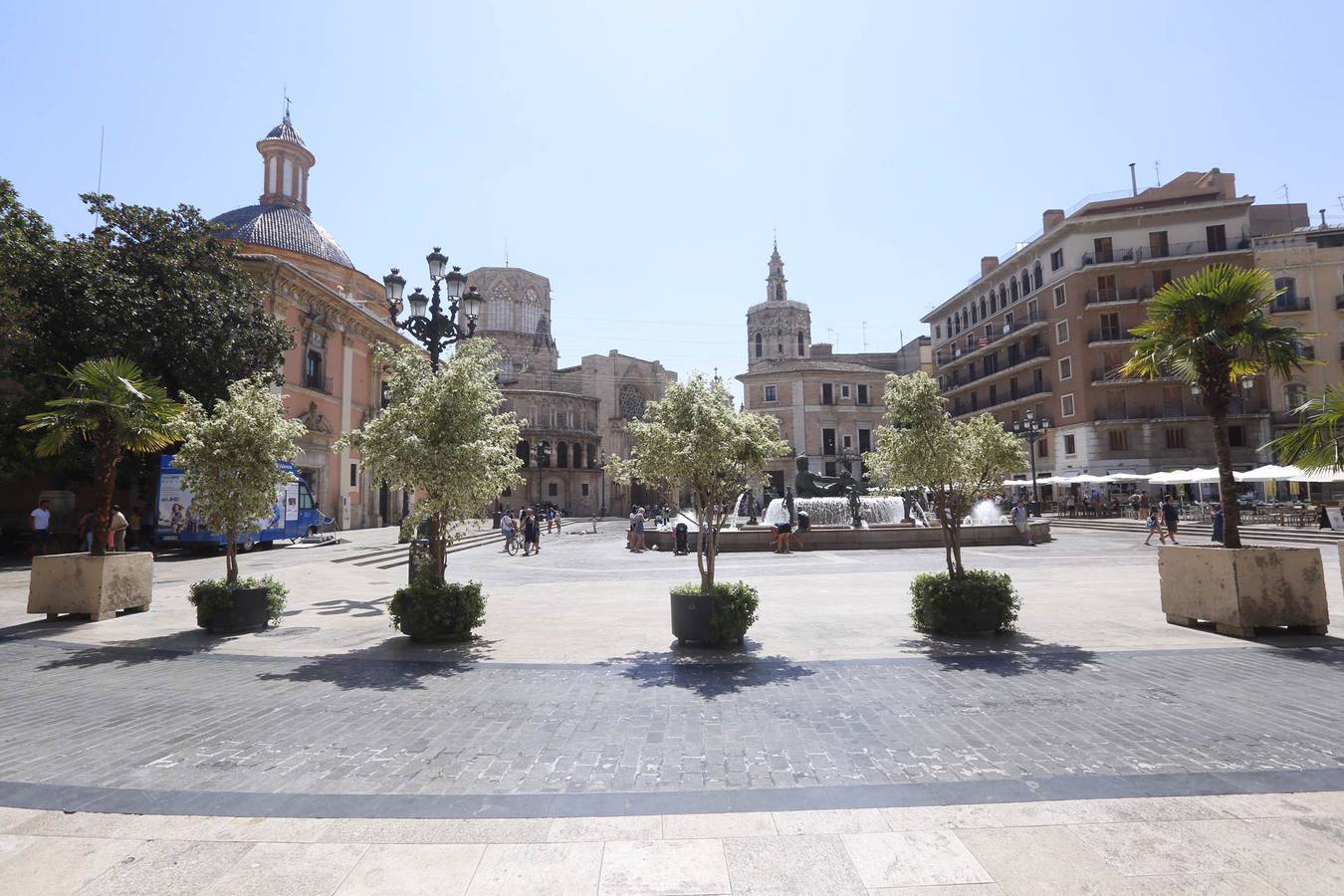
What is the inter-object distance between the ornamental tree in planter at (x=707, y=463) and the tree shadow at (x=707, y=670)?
0.32m

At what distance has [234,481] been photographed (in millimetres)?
8211

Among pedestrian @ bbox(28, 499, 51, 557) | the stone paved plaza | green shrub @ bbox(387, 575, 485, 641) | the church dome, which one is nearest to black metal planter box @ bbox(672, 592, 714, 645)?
the stone paved plaza

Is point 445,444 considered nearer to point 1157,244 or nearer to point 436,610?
point 436,610

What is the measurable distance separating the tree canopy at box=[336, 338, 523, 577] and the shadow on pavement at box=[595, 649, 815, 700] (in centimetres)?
246

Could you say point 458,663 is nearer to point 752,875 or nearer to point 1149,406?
point 752,875

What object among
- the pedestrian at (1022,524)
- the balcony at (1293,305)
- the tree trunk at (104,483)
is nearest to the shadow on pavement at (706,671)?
the tree trunk at (104,483)

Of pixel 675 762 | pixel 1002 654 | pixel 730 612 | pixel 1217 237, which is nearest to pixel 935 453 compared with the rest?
pixel 1002 654

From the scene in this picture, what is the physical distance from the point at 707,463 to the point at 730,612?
1605mm

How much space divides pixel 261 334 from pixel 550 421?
37892 millimetres

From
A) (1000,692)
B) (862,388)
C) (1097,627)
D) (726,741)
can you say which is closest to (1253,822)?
(1000,692)

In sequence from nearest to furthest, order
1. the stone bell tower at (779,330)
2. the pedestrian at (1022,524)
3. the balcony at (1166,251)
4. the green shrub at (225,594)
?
the green shrub at (225,594) → the pedestrian at (1022,524) → the balcony at (1166,251) → the stone bell tower at (779,330)

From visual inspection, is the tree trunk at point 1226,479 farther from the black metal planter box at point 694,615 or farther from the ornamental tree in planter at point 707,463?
the black metal planter box at point 694,615

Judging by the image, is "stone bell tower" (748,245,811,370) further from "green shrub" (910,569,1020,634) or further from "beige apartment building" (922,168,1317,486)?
"green shrub" (910,569,1020,634)

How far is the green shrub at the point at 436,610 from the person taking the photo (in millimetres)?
7371
